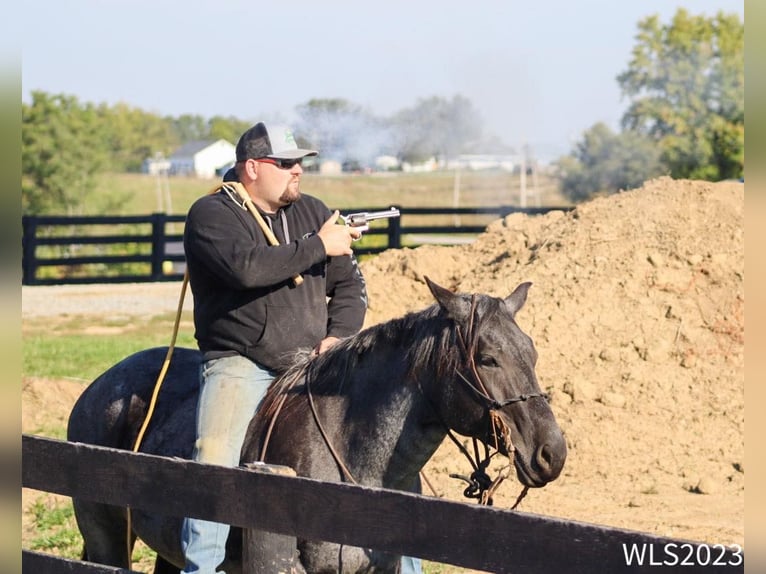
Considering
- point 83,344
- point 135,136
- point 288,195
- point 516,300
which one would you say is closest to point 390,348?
point 516,300

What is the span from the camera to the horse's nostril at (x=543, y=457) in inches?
163

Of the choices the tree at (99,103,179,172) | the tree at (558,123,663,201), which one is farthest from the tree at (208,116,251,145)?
the tree at (558,123,663,201)

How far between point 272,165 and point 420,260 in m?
9.16

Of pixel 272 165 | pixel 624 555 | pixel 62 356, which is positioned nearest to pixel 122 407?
pixel 272 165

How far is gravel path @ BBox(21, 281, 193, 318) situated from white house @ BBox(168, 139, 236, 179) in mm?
68022

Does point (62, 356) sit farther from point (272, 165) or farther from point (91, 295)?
point (272, 165)

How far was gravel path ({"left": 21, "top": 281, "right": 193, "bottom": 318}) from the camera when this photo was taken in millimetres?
20281

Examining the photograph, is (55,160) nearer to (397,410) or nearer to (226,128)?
A: (397,410)

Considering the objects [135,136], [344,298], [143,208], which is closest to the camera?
[344,298]

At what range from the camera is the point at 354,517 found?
359 centimetres

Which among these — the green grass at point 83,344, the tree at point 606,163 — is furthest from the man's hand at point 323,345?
the tree at point 606,163

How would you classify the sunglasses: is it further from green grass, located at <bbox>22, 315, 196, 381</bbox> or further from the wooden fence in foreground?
green grass, located at <bbox>22, 315, 196, 381</bbox>

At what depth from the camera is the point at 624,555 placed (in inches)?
116

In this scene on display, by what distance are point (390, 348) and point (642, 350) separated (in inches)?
264
